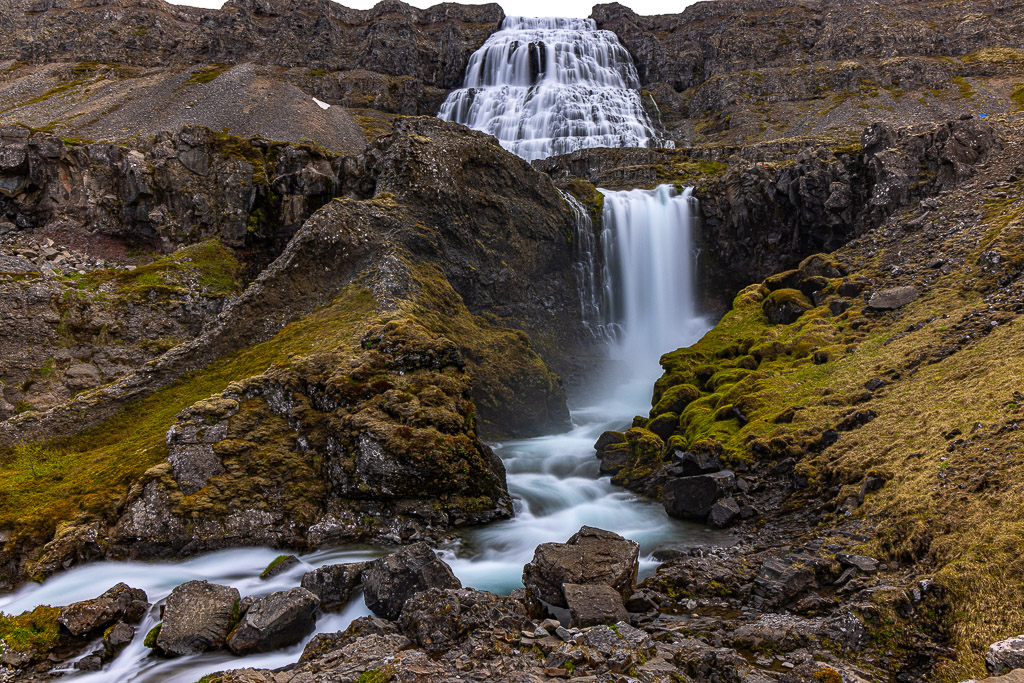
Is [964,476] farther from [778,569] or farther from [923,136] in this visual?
[923,136]

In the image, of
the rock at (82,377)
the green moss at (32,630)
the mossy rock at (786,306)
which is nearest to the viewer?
the green moss at (32,630)

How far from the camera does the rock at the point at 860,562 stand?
8.12m

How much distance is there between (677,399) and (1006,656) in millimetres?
14129

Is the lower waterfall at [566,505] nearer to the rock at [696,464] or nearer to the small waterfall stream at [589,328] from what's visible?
the small waterfall stream at [589,328]

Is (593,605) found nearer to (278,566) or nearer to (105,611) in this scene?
(278,566)

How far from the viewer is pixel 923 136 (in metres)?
26.6

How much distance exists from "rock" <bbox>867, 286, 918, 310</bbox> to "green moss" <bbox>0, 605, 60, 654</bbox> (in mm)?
21917

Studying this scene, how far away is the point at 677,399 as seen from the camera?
62.5ft

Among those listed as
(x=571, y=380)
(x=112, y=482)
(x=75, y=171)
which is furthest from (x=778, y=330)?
(x=75, y=171)

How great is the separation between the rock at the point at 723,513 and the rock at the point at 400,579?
616 cm

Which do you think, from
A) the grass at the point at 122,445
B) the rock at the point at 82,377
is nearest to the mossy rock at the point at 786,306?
the grass at the point at 122,445

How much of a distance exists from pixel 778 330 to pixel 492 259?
1162 centimetres

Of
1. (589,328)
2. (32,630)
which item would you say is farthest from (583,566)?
(589,328)

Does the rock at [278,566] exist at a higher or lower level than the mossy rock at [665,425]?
higher
